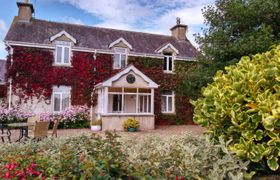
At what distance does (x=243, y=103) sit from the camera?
431 cm

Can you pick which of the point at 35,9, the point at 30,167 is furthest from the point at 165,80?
the point at 30,167

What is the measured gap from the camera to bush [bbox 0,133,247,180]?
2.70m

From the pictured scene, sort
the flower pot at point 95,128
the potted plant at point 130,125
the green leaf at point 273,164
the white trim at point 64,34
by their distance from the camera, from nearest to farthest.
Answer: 1. the green leaf at point 273,164
2. the potted plant at point 130,125
3. the flower pot at point 95,128
4. the white trim at point 64,34

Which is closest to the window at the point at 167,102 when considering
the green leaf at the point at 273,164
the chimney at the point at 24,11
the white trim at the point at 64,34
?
the white trim at the point at 64,34

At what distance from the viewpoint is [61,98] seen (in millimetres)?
17609

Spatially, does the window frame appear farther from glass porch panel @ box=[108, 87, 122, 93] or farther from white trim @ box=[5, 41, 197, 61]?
glass porch panel @ box=[108, 87, 122, 93]

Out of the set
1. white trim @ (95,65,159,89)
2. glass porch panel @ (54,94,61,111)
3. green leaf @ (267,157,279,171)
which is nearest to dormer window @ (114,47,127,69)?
white trim @ (95,65,159,89)

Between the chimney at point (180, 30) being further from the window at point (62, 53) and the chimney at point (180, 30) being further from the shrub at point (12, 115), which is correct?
the shrub at point (12, 115)

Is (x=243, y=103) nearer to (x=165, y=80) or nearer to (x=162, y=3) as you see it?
(x=162, y=3)

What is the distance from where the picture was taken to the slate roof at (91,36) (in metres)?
17.5

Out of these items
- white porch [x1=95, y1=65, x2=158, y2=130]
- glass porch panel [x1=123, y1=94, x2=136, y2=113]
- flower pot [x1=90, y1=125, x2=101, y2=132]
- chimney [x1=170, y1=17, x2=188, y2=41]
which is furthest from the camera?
chimney [x1=170, y1=17, x2=188, y2=41]

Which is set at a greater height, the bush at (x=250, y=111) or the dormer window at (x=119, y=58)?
the dormer window at (x=119, y=58)

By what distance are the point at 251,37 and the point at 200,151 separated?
7.48 m

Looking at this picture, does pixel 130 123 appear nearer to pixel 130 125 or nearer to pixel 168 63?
pixel 130 125
